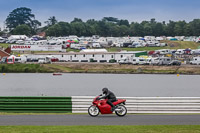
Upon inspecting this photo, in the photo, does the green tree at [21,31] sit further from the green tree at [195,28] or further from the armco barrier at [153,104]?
the armco barrier at [153,104]

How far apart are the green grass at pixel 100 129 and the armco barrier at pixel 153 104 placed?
19.6 ft

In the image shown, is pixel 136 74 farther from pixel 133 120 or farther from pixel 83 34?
pixel 83 34

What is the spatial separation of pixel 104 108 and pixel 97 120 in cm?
138

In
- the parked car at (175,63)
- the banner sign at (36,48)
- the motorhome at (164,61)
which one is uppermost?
the banner sign at (36,48)

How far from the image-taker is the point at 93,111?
23.8m

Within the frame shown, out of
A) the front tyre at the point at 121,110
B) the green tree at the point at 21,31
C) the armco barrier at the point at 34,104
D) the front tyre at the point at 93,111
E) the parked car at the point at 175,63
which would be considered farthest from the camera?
the green tree at the point at 21,31

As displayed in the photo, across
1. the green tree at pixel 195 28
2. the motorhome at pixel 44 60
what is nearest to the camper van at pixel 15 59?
the motorhome at pixel 44 60

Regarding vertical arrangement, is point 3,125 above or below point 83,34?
below

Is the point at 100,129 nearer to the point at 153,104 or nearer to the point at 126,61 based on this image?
the point at 153,104

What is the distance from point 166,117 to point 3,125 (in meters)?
8.26

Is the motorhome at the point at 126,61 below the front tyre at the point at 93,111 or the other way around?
the other way around

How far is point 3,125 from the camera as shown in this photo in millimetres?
20406

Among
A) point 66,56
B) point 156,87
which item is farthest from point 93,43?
point 156,87

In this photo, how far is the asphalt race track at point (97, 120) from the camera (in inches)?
834
